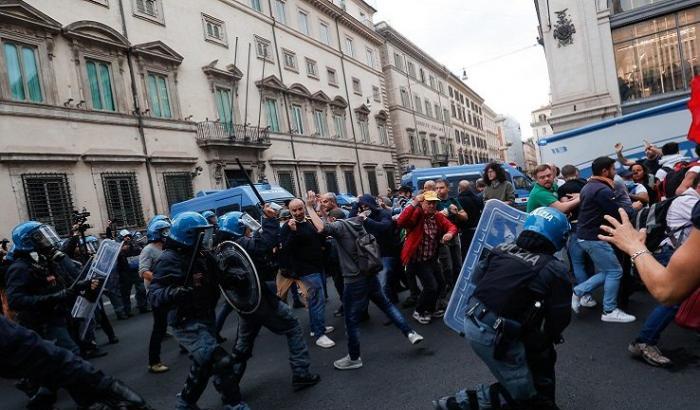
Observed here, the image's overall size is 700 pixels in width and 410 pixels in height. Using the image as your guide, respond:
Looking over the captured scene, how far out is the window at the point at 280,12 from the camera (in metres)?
24.6

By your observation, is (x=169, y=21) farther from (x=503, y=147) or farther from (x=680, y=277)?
(x=503, y=147)

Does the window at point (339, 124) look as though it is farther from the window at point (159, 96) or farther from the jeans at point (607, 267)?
the jeans at point (607, 267)

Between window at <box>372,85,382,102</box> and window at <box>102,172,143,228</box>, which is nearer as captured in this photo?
window at <box>102,172,143,228</box>

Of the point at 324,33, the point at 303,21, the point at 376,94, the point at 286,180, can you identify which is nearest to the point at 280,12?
the point at 303,21

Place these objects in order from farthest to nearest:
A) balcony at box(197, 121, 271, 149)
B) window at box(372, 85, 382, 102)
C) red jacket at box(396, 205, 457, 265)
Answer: window at box(372, 85, 382, 102) < balcony at box(197, 121, 271, 149) < red jacket at box(396, 205, 457, 265)

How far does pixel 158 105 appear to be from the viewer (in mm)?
17062

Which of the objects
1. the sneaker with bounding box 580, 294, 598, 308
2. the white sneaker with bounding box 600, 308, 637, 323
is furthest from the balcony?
the white sneaker with bounding box 600, 308, 637, 323

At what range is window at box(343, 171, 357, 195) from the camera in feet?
92.0

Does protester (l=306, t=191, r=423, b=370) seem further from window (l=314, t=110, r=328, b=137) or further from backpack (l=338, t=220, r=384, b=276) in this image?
window (l=314, t=110, r=328, b=137)

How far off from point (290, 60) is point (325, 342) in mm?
22077

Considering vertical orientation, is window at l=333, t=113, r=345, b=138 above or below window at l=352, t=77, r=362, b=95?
below

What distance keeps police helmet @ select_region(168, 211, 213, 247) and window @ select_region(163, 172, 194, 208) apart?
14.2m

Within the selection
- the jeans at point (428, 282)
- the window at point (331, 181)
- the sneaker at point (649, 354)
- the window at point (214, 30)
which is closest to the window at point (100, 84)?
the window at point (214, 30)

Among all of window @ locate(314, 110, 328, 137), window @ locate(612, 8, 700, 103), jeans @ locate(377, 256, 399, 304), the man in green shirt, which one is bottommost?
jeans @ locate(377, 256, 399, 304)
